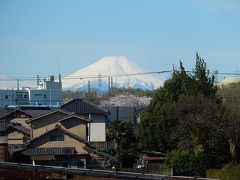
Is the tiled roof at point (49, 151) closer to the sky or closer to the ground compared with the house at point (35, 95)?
closer to the ground

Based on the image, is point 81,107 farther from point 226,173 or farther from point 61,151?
point 226,173

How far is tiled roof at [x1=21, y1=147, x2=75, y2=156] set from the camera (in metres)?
30.2

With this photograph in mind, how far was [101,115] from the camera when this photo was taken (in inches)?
1746

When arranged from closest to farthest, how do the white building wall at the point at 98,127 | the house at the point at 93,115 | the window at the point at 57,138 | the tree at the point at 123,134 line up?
the window at the point at 57,138, the tree at the point at 123,134, the house at the point at 93,115, the white building wall at the point at 98,127

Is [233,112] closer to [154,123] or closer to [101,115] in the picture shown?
[154,123]

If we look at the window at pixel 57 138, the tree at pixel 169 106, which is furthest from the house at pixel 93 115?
the window at pixel 57 138

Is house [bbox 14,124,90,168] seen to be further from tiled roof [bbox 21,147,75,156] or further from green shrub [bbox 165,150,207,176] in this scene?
green shrub [bbox 165,150,207,176]

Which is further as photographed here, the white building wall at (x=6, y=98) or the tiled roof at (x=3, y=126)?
the white building wall at (x=6, y=98)

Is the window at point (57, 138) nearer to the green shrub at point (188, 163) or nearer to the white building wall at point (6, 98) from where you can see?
the green shrub at point (188, 163)

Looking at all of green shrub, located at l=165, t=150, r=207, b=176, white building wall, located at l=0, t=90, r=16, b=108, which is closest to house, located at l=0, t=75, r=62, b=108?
white building wall, located at l=0, t=90, r=16, b=108

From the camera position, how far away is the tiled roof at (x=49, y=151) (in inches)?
1190

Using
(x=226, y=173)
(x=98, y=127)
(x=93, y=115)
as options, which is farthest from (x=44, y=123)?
(x=226, y=173)

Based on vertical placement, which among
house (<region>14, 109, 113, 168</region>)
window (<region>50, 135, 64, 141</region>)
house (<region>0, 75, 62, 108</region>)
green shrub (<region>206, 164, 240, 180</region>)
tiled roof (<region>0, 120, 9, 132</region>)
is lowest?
green shrub (<region>206, 164, 240, 180</region>)

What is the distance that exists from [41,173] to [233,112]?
21723 mm
